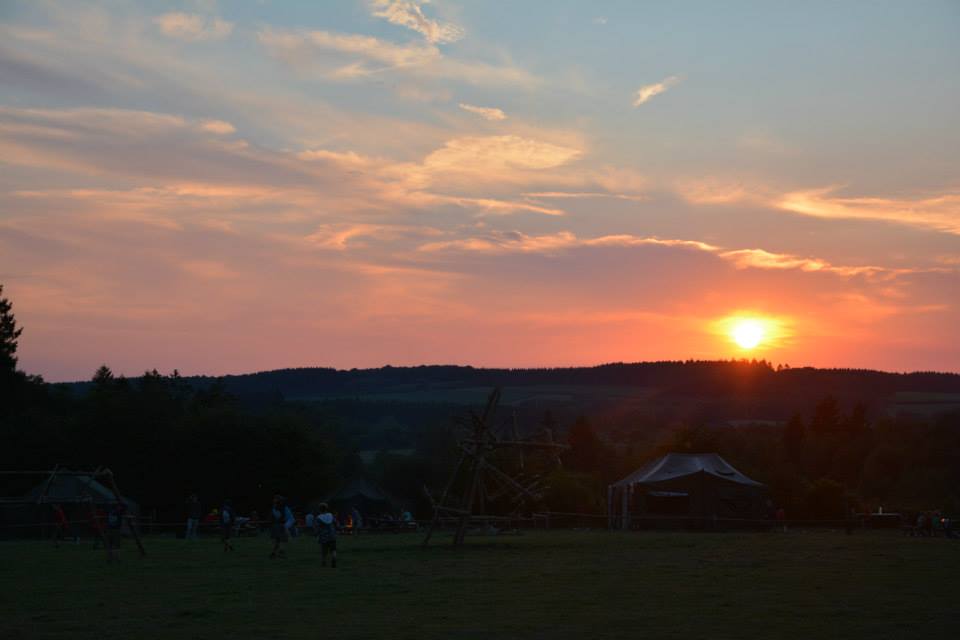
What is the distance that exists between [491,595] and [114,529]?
1747 centimetres

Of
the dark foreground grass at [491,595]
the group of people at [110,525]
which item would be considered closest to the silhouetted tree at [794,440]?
the dark foreground grass at [491,595]

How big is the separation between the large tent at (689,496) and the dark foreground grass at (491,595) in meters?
23.4

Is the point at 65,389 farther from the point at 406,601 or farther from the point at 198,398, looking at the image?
the point at 406,601

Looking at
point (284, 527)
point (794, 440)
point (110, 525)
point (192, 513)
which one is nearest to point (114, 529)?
point (110, 525)

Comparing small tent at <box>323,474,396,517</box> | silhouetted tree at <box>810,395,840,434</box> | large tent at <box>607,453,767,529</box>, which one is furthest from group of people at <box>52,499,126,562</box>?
silhouetted tree at <box>810,395,840,434</box>

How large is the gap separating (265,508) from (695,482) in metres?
21.2

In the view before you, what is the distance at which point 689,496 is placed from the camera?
184 ft

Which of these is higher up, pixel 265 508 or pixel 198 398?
pixel 198 398

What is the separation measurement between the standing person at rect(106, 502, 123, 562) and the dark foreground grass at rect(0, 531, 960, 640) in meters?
0.68

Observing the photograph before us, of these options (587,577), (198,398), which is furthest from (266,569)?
(198,398)

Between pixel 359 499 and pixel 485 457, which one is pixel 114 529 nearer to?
pixel 485 457

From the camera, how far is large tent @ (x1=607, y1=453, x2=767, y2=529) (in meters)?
55.9

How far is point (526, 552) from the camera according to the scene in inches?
1286

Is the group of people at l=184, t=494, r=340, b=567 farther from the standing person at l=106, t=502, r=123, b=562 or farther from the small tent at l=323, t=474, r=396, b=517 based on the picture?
the small tent at l=323, t=474, r=396, b=517
